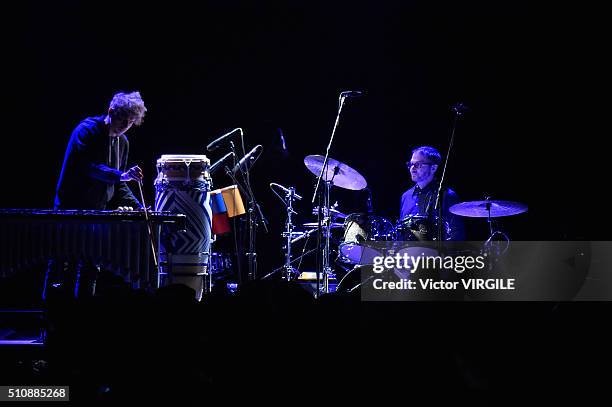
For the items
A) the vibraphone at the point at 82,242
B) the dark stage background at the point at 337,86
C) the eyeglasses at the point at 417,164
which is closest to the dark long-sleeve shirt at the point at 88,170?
the vibraphone at the point at 82,242

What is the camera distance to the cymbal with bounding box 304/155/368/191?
649 cm

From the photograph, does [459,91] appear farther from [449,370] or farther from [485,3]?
[449,370]

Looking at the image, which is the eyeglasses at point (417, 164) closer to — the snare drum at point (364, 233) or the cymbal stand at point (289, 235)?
the snare drum at point (364, 233)

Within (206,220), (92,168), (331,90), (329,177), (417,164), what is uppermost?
(331,90)

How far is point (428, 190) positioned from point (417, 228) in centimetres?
67

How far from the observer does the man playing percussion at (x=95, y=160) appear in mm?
5098

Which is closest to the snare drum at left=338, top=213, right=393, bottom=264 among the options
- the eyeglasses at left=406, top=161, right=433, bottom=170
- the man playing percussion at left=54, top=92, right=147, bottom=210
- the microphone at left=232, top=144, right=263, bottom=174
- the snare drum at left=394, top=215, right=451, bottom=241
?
the snare drum at left=394, top=215, right=451, bottom=241

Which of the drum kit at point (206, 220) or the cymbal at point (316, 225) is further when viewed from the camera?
the cymbal at point (316, 225)

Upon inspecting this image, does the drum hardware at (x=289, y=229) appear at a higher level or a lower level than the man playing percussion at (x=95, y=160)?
lower

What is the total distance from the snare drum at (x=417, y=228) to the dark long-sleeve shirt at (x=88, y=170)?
2957 mm

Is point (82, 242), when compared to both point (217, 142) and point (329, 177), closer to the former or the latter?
point (217, 142)

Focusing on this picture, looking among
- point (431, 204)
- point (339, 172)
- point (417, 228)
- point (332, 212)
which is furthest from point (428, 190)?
point (332, 212)

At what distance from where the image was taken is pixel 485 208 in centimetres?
615

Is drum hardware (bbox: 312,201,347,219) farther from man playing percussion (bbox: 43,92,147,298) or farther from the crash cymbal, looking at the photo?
man playing percussion (bbox: 43,92,147,298)
